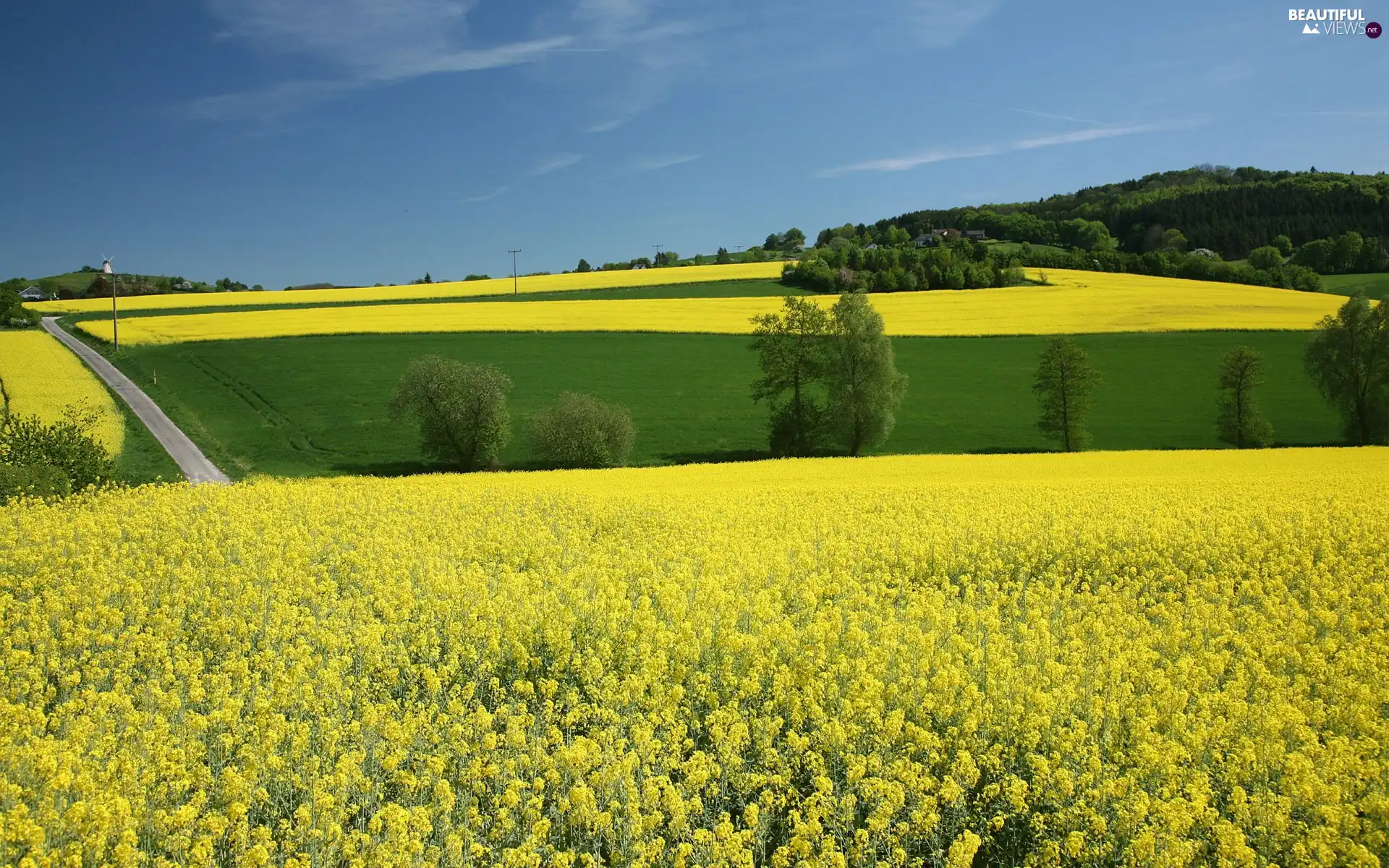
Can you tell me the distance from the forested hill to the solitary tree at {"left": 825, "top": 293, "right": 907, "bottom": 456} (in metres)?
95.2

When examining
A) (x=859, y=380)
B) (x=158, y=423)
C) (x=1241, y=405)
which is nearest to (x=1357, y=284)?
(x=1241, y=405)

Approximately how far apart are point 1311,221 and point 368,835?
136295 millimetres

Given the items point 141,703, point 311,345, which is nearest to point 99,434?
point 311,345

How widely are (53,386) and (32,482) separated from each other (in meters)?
35.0

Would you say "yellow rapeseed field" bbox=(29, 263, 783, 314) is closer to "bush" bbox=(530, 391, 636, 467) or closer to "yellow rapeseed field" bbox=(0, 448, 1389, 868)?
"bush" bbox=(530, 391, 636, 467)

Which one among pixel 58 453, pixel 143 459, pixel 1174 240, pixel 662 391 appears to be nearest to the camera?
pixel 58 453

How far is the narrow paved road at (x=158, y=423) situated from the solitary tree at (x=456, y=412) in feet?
27.2

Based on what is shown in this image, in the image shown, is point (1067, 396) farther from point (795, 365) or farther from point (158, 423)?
point (158, 423)

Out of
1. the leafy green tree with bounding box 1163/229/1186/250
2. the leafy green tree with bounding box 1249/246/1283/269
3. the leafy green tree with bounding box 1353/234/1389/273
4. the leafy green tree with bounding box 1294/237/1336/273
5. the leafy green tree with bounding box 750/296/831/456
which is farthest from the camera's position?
the leafy green tree with bounding box 1163/229/1186/250

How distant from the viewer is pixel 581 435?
36.2 m

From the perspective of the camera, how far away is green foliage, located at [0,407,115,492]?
2028 centimetres

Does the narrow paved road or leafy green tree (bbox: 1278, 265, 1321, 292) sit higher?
leafy green tree (bbox: 1278, 265, 1321, 292)

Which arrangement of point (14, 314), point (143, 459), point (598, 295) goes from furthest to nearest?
point (598, 295)
point (14, 314)
point (143, 459)

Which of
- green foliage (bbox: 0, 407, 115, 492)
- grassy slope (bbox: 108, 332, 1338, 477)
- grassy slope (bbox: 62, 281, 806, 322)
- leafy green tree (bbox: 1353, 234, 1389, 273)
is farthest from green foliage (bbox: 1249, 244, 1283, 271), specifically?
green foliage (bbox: 0, 407, 115, 492)
